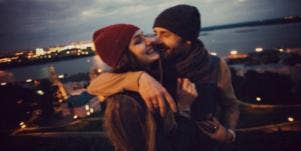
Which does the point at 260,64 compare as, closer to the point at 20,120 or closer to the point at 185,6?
the point at 20,120

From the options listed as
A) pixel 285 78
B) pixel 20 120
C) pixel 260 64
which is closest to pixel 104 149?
pixel 20 120

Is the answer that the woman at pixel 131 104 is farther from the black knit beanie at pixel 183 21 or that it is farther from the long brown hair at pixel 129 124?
the black knit beanie at pixel 183 21

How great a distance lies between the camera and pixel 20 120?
2058 centimetres

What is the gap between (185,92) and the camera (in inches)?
75.0

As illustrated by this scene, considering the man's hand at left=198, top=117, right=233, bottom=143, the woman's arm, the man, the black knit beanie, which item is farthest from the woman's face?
the man's hand at left=198, top=117, right=233, bottom=143

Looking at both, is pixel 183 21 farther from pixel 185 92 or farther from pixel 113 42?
pixel 113 42

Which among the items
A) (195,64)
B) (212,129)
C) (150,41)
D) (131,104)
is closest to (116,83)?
(131,104)

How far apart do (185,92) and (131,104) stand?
0.49 metres

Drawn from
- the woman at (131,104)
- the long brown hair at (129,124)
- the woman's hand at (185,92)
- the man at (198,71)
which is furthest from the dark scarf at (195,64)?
the long brown hair at (129,124)

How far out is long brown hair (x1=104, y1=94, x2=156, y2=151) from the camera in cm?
158

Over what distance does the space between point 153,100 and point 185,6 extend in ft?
3.58

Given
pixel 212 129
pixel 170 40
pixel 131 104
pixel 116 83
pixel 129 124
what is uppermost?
pixel 170 40

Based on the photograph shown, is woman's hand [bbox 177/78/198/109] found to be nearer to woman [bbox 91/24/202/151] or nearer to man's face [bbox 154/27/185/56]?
woman [bbox 91/24/202/151]

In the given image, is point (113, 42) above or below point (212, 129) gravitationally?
above
